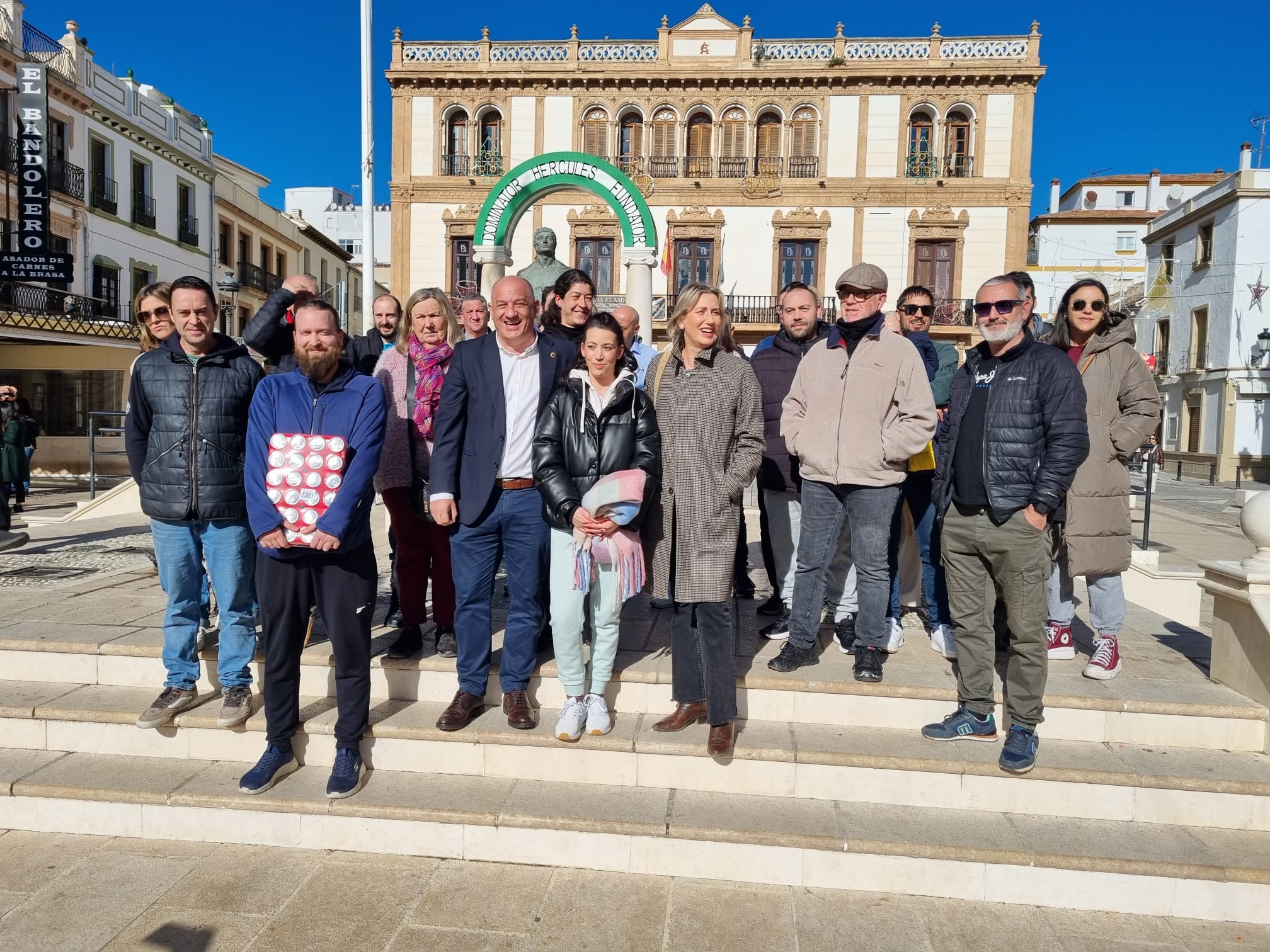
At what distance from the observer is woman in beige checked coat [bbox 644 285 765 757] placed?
3.05m

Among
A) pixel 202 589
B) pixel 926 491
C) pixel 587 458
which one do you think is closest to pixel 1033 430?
pixel 926 491

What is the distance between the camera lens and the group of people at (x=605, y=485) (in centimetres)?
302

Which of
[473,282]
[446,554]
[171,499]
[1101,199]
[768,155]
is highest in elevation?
[1101,199]

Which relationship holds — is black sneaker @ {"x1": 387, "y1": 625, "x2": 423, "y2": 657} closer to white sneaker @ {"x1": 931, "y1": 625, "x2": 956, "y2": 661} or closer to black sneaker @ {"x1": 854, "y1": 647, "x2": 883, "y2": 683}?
black sneaker @ {"x1": 854, "y1": 647, "x2": 883, "y2": 683}

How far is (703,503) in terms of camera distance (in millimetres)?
3104

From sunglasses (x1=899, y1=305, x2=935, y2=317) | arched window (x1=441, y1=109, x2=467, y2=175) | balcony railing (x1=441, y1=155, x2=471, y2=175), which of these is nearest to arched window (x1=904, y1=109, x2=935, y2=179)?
balcony railing (x1=441, y1=155, x2=471, y2=175)

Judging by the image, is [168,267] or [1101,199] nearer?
[168,267]

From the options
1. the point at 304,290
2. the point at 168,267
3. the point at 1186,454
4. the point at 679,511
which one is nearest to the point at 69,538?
the point at 304,290

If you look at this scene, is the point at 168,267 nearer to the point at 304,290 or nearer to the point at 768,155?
the point at 768,155

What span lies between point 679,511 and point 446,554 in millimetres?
1371

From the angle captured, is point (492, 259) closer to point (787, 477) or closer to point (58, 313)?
point (787, 477)

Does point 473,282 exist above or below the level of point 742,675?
above

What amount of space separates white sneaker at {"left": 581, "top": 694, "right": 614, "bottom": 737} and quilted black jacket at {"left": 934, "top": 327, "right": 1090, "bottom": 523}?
1.80 meters

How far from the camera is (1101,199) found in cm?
4159
